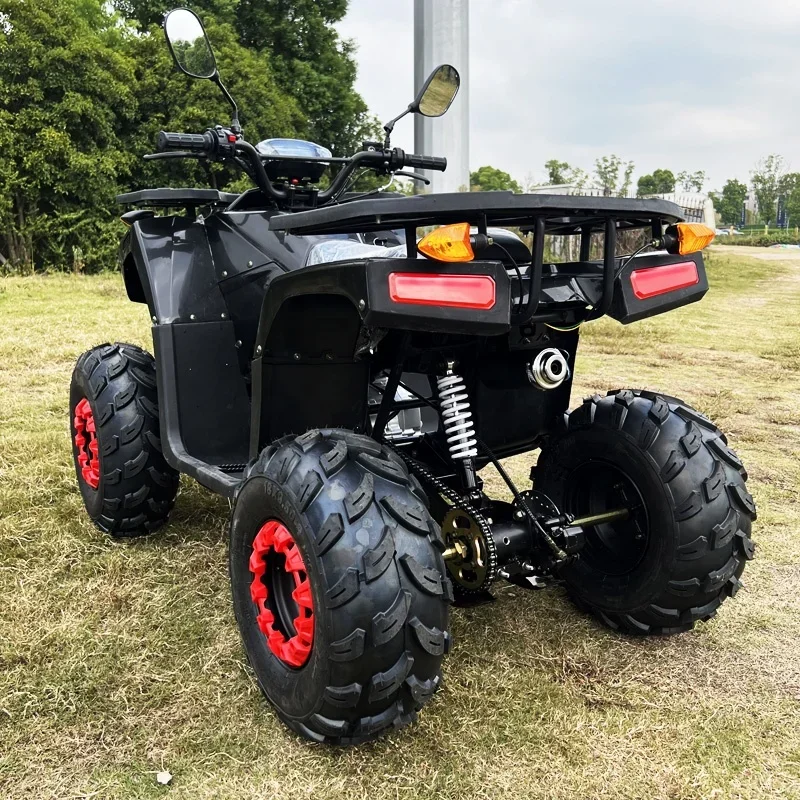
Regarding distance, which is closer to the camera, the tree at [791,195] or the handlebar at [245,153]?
the handlebar at [245,153]

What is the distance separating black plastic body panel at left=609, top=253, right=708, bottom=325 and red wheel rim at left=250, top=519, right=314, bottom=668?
99 cm

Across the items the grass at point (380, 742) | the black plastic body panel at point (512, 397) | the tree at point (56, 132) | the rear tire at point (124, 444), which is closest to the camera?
the grass at point (380, 742)

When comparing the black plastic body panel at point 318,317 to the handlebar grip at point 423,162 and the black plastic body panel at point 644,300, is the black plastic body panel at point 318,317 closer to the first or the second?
the black plastic body panel at point 644,300

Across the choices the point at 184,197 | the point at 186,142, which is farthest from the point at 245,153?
the point at 184,197

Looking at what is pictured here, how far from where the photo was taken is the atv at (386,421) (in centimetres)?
171

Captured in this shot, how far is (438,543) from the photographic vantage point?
1813 mm

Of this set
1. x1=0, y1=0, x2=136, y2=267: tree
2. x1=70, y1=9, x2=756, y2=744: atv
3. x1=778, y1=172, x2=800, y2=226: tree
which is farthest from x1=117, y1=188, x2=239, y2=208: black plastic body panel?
x1=778, y1=172, x2=800, y2=226: tree

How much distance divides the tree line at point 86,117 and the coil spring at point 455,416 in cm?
1435

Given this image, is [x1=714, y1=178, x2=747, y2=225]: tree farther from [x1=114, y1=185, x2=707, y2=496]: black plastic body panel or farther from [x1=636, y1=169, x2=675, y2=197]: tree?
[x1=114, y1=185, x2=707, y2=496]: black plastic body panel

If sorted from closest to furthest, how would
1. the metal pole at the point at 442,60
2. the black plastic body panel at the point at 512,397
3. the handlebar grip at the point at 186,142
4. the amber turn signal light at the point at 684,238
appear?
the amber turn signal light at the point at 684,238 < the black plastic body panel at the point at 512,397 < the handlebar grip at the point at 186,142 < the metal pole at the point at 442,60

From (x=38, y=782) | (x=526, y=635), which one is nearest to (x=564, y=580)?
(x=526, y=635)

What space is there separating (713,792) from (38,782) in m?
1.58

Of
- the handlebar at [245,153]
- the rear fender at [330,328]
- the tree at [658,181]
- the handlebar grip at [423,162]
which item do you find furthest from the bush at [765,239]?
the rear fender at [330,328]

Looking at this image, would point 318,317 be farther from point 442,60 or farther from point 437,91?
point 442,60
